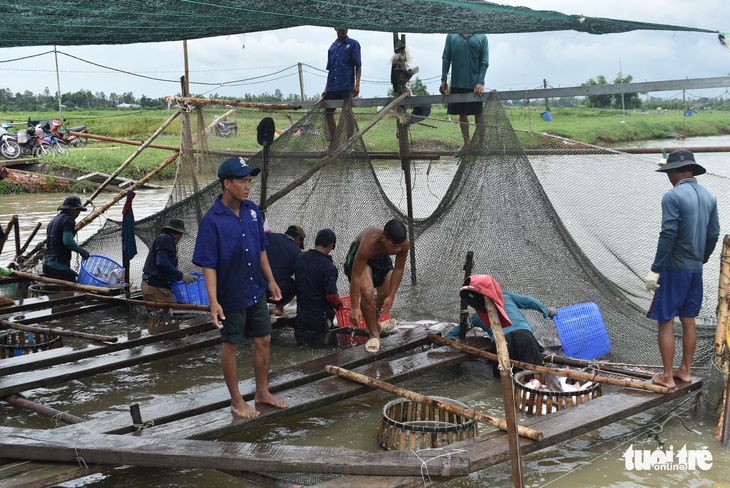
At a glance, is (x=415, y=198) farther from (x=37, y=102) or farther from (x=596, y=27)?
(x=37, y=102)

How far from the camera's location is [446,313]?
20.7 ft

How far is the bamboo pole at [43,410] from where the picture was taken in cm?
A: 427

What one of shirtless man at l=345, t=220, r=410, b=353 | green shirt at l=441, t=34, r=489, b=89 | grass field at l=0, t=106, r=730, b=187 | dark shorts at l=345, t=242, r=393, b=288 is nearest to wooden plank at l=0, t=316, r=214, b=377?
dark shorts at l=345, t=242, r=393, b=288

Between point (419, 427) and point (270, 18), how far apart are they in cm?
311

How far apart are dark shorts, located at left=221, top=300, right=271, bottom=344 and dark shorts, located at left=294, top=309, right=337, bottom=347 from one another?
7.13 feet

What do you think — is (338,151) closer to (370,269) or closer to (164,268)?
(370,269)

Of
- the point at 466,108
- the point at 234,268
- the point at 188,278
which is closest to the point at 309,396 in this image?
the point at 234,268

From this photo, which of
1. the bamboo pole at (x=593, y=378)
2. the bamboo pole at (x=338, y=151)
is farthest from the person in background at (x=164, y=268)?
the bamboo pole at (x=593, y=378)

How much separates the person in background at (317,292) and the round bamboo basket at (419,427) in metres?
1.74

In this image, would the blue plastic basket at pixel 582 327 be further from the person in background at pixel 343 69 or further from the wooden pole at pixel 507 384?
the person in background at pixel 343 69

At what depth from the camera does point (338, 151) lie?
664 centimetres

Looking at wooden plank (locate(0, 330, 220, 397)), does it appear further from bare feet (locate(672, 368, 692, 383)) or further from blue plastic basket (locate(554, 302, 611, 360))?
bare feet (locate(672, 368, 692, 383))

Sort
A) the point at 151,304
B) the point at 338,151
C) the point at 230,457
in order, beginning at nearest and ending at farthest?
the point at 230,457, the point at 338,151, the point at 151,304

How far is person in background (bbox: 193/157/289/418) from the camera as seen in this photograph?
3910 millimetres
